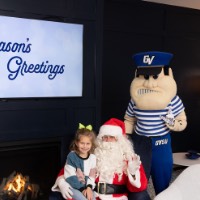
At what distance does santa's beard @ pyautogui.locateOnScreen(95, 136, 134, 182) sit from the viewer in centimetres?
218

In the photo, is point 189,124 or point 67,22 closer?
point 67,22

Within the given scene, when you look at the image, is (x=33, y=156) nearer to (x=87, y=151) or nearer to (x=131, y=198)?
(x=87, y=151)

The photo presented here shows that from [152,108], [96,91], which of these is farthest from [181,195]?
[96,91]

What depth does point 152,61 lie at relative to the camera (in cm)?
246

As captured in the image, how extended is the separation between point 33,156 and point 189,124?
2555mm

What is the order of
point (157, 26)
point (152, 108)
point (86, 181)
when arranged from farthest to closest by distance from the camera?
point (157, 26) → point (152, 108) → point (86, 181)

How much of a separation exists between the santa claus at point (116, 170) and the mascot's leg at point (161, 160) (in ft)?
1.02

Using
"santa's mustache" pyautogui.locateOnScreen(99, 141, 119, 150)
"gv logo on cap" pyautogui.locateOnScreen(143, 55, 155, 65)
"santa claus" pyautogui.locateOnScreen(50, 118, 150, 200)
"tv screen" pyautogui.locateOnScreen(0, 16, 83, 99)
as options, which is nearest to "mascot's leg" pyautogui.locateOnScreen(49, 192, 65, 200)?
"santa claus" pyautogui.locateOnScreen(50, 118, 150, 200)

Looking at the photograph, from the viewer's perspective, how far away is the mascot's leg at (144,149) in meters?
2.35

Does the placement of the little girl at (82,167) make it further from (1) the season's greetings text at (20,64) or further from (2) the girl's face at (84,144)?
(1) the season's greetings text at (20,64)

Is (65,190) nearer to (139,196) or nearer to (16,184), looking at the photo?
(139,196)

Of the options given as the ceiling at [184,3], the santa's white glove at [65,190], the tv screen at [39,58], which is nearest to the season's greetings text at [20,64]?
the tv screen at [39,58]

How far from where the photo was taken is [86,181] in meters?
2.11

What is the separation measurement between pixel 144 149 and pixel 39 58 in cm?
111
